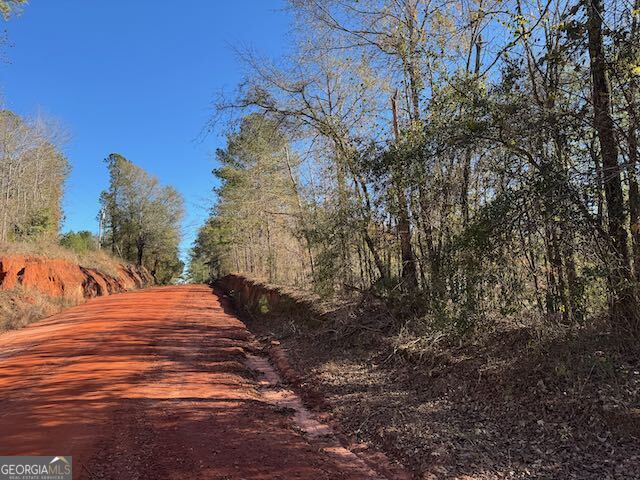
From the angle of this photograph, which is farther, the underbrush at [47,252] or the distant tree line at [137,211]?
the distant tree line at [137,211]

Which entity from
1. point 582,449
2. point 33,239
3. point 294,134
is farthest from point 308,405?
point 33,239

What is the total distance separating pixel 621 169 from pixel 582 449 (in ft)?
9.35

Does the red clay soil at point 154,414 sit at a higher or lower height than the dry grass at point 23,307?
lower

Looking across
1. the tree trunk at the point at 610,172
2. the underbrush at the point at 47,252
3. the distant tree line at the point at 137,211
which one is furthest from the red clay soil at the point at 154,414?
the distant tree line at the point at 137,211

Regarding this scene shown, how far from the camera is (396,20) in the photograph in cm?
971

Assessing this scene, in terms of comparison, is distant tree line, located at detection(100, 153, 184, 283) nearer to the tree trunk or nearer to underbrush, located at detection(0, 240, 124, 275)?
underbrush, located at detection(0, 240, 124, 275)

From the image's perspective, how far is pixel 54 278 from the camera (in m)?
22.2

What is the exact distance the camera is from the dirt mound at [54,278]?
63.5ft

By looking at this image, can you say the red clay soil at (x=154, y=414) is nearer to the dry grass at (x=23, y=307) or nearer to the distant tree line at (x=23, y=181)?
the dry grass at (x=23, y=307)

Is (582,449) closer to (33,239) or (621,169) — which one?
(621,169)

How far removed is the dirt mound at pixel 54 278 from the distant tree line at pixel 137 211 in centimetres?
1976

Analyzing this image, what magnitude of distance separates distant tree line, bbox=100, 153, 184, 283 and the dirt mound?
1976 centimetres

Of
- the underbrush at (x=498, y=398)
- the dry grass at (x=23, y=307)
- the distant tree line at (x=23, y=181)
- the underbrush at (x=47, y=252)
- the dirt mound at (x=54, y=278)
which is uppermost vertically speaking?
the distant tree line at (x=23, y=181)

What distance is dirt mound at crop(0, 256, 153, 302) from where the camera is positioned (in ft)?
63.5
